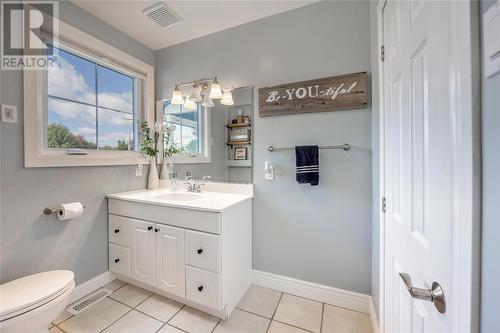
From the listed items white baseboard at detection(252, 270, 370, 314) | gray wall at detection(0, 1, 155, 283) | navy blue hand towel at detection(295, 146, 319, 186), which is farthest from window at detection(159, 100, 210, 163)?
white baseboard at detection(252, 270, 370, 314)

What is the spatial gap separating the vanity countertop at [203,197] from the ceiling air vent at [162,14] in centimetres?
162

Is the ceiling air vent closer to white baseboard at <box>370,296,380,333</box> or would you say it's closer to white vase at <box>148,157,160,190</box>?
white vase at <box>148,157,160,190</box>

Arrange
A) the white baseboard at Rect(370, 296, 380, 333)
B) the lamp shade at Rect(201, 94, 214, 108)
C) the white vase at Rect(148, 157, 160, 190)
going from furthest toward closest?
the white vase at Rect(148, 157, 160, 190) → the lamp shade at Rect(201, 94, 214, 108) → the white baseboard at Rect(370, 296, 380, 333)

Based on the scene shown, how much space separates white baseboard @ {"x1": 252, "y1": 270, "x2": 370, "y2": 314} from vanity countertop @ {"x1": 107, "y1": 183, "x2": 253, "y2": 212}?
2.52 ft

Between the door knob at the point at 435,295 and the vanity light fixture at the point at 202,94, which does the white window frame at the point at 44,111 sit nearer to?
the vanity light fixture at the point at 202,94

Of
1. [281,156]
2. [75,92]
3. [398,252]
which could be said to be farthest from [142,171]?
[398,252]

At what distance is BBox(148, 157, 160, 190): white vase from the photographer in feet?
7.58

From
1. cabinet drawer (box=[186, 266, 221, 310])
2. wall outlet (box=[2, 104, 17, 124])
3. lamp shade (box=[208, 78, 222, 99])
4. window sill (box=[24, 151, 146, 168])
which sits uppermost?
lamp shade (box=[208, 78, 222, 99])

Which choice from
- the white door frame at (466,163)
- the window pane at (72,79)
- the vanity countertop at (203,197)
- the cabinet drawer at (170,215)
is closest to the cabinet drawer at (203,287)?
the cabinet drawer at (170,215)

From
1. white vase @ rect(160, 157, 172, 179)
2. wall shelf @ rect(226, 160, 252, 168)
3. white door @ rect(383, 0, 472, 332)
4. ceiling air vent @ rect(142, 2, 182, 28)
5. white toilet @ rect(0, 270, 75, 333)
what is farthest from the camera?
white vase @ rect(160, 157, 172, 179)

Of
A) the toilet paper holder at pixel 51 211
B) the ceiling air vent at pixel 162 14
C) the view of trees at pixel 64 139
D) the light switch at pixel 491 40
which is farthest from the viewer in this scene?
the ceiling air vent at pixel 162 14

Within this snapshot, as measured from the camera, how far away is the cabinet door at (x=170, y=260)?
1.58 metres

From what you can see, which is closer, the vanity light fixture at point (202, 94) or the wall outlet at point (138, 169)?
the vanity light fixture at point (202, 94)

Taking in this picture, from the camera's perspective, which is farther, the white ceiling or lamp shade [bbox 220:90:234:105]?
lamp shade [bbox 220:90:234:105]
